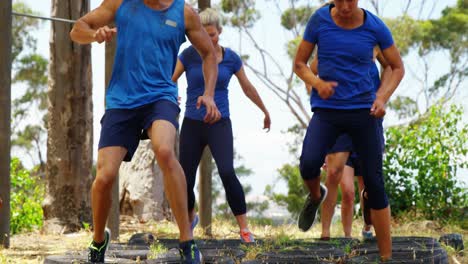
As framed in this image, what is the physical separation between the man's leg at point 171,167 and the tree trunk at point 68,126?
5.01 metres

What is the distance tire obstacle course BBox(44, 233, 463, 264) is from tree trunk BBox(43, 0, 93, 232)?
9.51ft

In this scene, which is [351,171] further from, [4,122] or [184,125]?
[4,122]

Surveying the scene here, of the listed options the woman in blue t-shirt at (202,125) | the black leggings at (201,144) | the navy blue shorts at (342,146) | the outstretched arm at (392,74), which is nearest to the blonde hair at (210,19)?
the woman in blue t-shirt at (202,125)

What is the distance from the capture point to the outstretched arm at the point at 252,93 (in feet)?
23.7

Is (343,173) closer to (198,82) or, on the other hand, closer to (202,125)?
(202,125)

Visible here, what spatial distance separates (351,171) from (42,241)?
3.48 metres

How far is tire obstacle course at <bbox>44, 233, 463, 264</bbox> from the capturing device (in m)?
5.59

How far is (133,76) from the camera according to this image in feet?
16.1

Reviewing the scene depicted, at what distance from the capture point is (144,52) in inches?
192

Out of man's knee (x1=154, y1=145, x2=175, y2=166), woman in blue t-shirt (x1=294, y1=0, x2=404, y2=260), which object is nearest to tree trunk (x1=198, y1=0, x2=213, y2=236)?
woman in blue t-shirt (x1=294, y1=0, x2=404, y2=260)

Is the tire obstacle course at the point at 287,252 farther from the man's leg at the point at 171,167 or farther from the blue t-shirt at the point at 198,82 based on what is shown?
the blue t-shirt at the point at 198,82

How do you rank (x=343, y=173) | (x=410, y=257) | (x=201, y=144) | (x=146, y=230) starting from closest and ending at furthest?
(x=410, y=257) → (x=201, y=144) → (x=343, y=173) → (x=146, y=230)

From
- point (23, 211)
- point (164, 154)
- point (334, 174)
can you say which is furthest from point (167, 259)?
point (23, 211)

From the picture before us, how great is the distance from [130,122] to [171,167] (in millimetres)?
387
